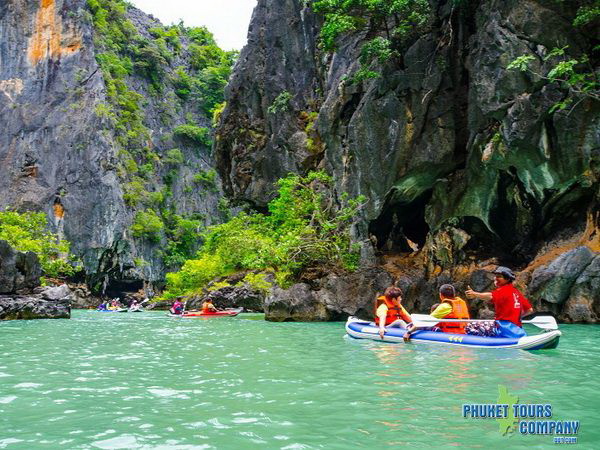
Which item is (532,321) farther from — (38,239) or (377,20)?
(38,239)

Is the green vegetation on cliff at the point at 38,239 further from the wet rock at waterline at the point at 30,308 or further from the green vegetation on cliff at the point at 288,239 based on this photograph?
the wet rock at waterline at the point at 30,308

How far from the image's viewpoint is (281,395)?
492 centimetres

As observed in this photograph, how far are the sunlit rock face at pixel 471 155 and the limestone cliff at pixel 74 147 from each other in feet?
76.5

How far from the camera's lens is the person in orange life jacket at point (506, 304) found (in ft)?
26.1

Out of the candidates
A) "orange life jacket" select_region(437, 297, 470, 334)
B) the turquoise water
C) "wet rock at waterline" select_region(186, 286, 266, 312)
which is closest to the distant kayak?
"wet rock at waterline" select_region(186, 286, 266, 312)

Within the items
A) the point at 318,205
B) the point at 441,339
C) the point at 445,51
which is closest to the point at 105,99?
the point at 318,205

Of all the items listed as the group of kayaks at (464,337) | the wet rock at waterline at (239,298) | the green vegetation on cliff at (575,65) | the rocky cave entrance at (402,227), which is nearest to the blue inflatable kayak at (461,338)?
the group of kayaks at (464,337)

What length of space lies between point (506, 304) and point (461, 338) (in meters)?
0.98

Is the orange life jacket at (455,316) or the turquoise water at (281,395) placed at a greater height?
the orange life jacket at (455,316)

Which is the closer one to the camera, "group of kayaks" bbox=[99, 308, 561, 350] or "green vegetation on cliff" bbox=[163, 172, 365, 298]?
"group of kayaks" bbox=[99, 308, 561, 350]

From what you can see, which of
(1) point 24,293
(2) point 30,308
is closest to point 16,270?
(1) point 24,293

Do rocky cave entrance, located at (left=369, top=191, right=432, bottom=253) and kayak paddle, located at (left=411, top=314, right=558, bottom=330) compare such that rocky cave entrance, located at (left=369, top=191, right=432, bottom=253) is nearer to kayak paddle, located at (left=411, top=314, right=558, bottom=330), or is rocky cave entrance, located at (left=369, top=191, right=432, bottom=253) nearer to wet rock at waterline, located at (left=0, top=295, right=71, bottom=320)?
kayak paddle, located at (left=411, top=314, right=558, bottom=330)

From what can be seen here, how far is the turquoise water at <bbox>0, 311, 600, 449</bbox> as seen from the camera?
11.7 feet

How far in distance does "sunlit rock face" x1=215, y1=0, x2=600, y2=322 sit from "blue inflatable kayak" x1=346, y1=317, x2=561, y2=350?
628cm
